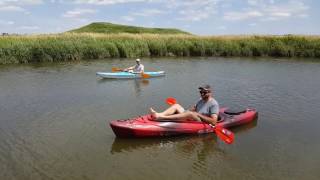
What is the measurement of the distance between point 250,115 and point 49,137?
4.84 metres

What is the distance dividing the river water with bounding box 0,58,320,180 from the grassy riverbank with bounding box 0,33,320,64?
6.83 m

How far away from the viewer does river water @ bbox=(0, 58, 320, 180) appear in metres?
7.26

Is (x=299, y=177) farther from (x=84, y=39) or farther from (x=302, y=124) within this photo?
(x=84, y=39)

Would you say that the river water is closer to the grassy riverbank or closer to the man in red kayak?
the man in red kayak

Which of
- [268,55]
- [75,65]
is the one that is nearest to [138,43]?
[75,65]

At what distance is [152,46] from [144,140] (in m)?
20.5

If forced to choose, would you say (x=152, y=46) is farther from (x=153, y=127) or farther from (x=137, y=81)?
(x=153, y=127)

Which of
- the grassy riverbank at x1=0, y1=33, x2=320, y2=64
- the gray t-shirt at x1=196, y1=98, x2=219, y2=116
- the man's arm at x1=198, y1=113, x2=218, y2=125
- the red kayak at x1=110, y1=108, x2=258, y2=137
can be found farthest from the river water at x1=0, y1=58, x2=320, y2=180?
the grassy riverbank at x1=0, y1=33, x2=320, y2=64

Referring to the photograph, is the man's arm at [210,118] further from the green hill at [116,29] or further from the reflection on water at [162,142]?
the green hill at [116,29]

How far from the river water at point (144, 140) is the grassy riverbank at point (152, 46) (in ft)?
22.4

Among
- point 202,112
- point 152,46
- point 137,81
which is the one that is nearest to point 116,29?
point 152,46

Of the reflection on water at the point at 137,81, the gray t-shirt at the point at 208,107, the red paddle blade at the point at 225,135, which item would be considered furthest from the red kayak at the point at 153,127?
the reflection on water at the point at 137,81

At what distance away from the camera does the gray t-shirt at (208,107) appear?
911cm

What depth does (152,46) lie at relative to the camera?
1133 inches
